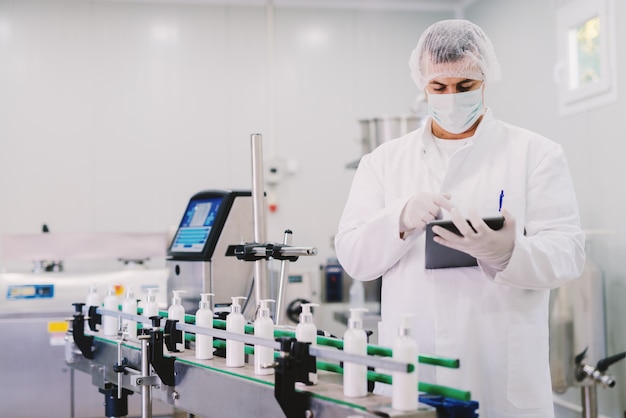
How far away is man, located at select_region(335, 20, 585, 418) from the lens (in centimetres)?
154

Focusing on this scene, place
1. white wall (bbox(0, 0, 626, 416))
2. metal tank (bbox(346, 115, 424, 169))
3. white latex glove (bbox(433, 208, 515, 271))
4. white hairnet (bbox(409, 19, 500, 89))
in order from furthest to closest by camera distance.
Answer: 1. white wall (bbox(0, 0, 626, 416))
2. metal tank (bbox(346, 115, 424, 169))
3. white hairnet (bbox(409, 19, 500, 89))
4. white latex glove (bbox(433, 208, 515, 271))

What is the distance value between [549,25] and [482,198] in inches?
104

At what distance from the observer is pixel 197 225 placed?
8.60ft

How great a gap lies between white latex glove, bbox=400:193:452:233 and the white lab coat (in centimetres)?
3

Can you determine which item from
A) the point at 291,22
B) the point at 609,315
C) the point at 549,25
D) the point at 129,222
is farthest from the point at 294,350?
the point at 291,22

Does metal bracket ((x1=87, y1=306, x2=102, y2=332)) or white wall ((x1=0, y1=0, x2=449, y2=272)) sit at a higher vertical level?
white wall ((x1=0, y1=0, x2=449, y2=272))

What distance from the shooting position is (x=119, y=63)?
4.68 m

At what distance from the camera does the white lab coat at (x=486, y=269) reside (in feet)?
5.22

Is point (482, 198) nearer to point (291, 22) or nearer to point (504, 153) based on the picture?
point (504, 153)

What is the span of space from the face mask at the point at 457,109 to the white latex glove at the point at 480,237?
38 cm

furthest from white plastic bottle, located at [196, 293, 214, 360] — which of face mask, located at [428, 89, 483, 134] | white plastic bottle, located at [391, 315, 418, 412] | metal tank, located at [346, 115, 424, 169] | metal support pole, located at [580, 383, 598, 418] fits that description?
metal tank, located at [346, 115, 424, 169]

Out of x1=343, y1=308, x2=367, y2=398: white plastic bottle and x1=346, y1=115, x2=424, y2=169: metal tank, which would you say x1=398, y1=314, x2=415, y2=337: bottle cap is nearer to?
x1=343, y1=308, x2=367, y2=398: white plastic bottle

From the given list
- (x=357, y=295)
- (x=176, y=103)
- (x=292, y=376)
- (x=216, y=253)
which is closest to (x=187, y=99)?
(x=176, y=103)

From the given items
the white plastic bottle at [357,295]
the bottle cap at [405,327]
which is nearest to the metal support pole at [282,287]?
the bottle cap at [405,327]
